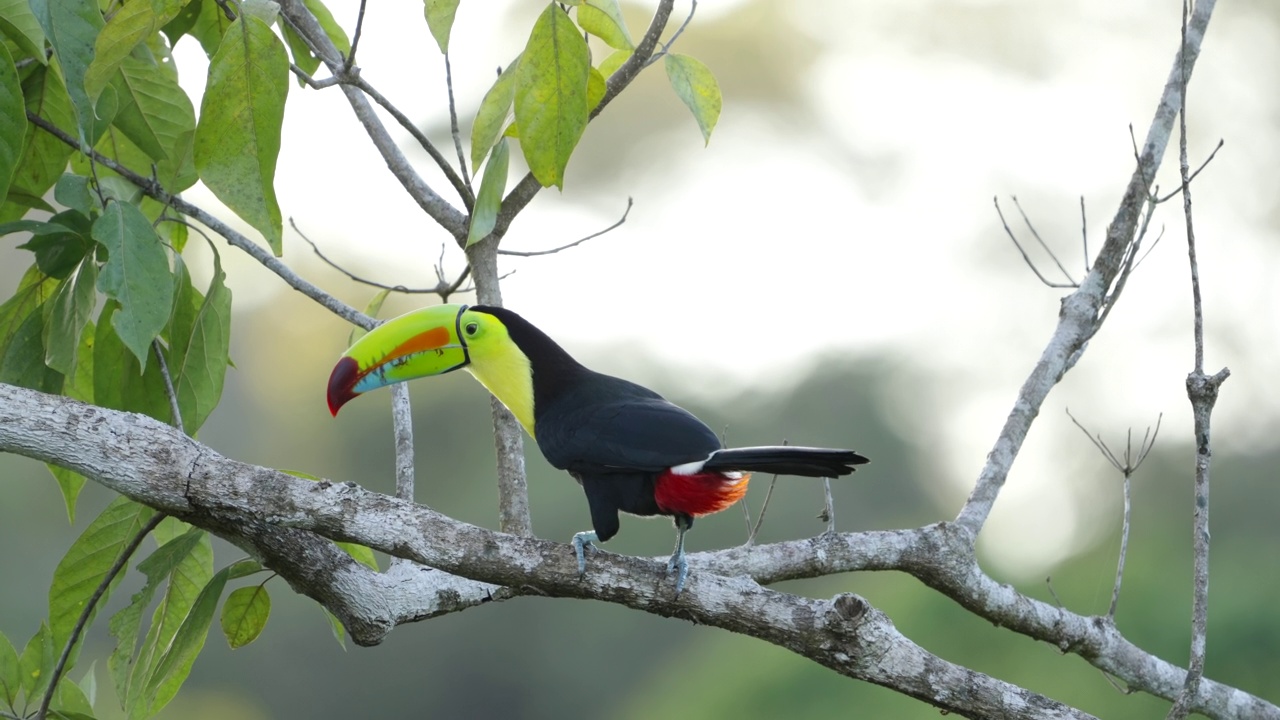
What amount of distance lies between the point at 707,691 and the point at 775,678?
0.74 metres

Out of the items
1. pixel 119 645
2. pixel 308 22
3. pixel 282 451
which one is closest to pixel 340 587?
pixel 119 645

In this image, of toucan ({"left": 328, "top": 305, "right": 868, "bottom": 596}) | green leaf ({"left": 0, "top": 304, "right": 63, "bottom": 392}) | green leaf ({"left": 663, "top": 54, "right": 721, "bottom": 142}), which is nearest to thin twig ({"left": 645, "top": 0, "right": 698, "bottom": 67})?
green leaf ({"left": 663, "top": 54, "right": 721, "bottom": 142})

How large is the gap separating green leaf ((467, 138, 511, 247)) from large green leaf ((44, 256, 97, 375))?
51 centimetres

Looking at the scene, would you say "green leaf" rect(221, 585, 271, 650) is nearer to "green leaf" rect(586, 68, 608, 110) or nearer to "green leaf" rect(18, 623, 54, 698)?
"green leaf" rect(18, 623, 54, 698)

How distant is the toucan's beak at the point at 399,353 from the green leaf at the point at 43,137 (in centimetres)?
54

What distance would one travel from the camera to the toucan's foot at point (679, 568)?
1.46 meters

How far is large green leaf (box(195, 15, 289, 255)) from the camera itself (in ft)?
4.42

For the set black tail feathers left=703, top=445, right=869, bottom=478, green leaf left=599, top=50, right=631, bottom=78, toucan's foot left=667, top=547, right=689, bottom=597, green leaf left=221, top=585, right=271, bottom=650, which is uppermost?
green leaf left=599, top=50, right=631, bottom=78

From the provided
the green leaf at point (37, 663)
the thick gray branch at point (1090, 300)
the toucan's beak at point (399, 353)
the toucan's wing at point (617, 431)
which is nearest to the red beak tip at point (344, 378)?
the toucan's beak at point (399, 353)

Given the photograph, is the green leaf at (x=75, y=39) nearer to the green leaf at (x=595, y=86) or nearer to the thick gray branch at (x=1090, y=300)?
the green leaf at (x=595, y=86)

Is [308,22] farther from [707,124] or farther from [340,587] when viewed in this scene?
[340,587]

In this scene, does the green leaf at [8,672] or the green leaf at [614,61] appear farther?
the green leaf at [614,61]

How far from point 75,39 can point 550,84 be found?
0.57m

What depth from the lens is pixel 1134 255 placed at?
222 cm
